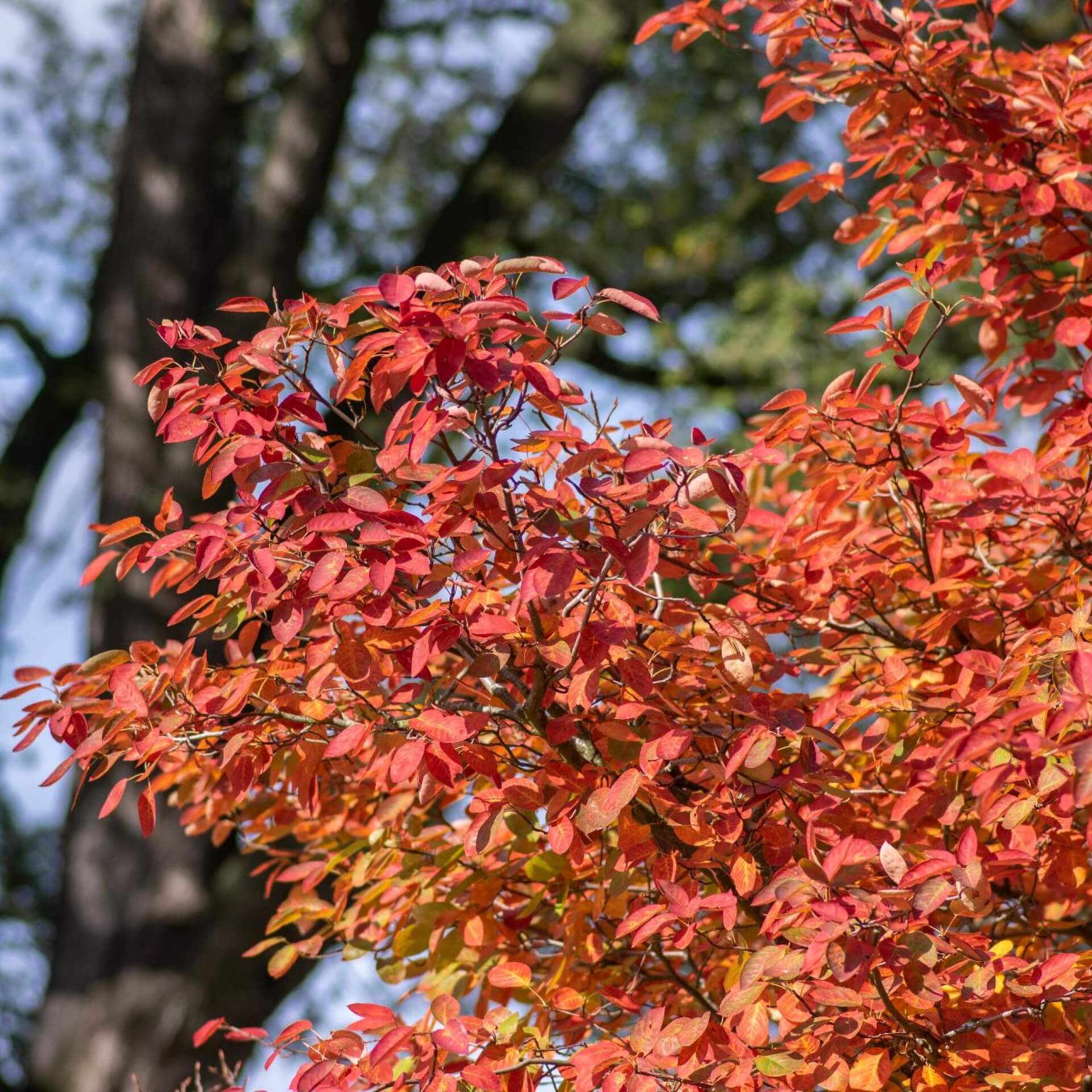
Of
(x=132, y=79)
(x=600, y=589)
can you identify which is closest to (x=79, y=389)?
(x=132, y=79)

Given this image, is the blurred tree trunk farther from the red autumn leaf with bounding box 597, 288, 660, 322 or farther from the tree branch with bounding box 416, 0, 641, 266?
the red autumn leaf with bounding box 597, 288, 660, 322

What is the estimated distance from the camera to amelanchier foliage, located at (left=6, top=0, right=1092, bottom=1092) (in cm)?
130

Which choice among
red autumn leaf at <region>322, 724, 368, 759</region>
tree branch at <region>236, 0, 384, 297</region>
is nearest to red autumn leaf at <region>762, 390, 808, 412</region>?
red autumn leaf at <region>322, 724, 368, 759</region>

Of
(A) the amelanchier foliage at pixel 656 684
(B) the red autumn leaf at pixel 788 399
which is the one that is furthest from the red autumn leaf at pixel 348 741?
(B) the red autumn leaf at pixel 788 399

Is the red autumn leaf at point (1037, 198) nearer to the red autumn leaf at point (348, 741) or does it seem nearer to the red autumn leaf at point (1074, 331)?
the red autumn leaf at point (1074, 331)

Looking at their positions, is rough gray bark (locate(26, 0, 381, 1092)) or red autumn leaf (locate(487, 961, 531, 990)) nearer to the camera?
red autumn leaf (locate(487, 961, 531, 990))

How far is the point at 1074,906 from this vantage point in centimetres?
185

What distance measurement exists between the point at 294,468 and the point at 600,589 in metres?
0.40

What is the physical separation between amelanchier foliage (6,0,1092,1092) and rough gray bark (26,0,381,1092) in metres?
2.45

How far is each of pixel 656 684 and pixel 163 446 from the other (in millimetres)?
3601

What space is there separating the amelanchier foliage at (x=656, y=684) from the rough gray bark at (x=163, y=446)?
96.5 inches

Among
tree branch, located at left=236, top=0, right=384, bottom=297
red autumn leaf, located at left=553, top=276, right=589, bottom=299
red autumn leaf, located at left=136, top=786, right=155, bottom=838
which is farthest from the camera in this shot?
tree branch, located at left=236, top=0, right=384, bottom=297

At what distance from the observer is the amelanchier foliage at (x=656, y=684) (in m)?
1.30

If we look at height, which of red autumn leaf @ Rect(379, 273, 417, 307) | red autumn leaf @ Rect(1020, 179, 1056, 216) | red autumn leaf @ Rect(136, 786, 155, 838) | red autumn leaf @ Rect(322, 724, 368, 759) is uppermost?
red autumn leaf @ Rect(1020, 179, 1056, 216)
